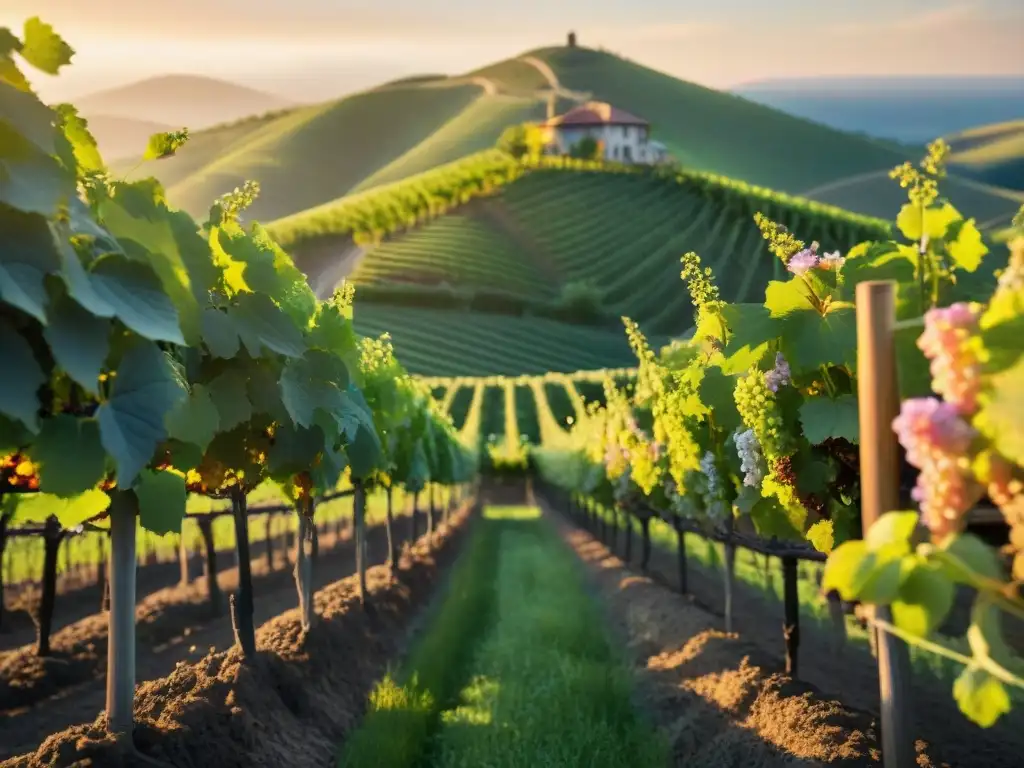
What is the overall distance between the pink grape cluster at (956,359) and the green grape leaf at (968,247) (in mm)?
1250

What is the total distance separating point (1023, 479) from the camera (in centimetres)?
265

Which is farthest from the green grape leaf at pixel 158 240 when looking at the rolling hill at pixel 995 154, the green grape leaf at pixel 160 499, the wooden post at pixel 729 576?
the rolling hill at pixel 995 154

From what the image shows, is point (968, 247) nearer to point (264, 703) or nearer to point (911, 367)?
point (911, 367)

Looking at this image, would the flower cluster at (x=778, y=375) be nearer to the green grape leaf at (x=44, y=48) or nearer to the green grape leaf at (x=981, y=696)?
the green grape leaf at (x=981, y=696)

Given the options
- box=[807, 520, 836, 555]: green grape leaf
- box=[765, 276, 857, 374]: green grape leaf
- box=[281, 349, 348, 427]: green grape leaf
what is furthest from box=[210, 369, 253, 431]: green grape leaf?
box=[807, 520, 836, 555]: green grape leaf

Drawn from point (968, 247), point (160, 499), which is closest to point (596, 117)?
point (160, 499)

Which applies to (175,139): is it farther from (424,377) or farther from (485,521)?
(424,377)

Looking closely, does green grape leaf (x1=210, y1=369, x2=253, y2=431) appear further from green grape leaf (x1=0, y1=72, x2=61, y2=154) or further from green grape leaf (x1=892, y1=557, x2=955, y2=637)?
green grape leaf (x1=892, y1=557, x2=955, y2=637)

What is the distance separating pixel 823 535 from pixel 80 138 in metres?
3.25

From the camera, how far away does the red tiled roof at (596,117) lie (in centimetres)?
13838

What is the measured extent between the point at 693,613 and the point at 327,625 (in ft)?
13.8

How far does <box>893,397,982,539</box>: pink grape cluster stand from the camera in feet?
8.20

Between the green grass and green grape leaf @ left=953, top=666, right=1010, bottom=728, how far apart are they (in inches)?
178

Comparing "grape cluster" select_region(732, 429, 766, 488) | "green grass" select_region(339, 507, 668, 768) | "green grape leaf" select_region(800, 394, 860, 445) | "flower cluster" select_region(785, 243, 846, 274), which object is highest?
"flower cluster" select_region(785, 243, 846, 274)
